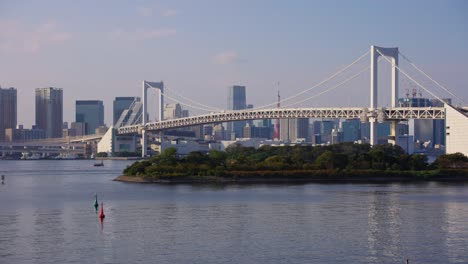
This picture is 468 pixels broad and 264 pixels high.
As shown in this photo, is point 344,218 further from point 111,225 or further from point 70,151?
point 70,151

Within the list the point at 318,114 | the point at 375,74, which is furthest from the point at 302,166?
the point at 318,114

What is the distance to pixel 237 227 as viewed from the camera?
16547 millimetres

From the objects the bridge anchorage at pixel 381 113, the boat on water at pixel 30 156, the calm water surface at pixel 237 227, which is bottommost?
the calm water surface at pixel 237 227

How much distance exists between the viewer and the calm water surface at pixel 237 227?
1330cm

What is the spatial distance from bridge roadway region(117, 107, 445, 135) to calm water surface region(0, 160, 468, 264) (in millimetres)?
17662

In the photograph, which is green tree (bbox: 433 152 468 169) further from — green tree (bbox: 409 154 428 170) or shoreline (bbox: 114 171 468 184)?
shoreline (bbox: 114 171 468 184)

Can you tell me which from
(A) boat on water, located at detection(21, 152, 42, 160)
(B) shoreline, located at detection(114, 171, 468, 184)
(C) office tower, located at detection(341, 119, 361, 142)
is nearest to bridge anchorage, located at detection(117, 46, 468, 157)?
(B) shoreline, located at detection(114, 171, 468, 184)

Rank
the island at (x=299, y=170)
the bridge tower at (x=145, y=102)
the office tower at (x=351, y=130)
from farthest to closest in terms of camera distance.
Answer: the office tower at (x=351, y=130) < the bridge tower at (x=145, y=102) < the island at (x=299, y=170)

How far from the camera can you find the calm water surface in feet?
43.6

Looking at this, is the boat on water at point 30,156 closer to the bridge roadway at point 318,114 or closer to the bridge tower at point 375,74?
the bridge roadway at point 318,114

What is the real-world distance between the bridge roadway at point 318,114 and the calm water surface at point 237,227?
17662 millimetres

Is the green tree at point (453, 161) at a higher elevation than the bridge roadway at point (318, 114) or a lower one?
lower

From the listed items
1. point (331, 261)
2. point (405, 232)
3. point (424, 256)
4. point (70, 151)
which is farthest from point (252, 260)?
point (70, 151)

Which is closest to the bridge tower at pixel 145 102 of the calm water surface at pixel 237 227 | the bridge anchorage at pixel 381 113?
the bridge anchorage at pixel 381 113
